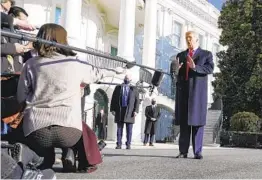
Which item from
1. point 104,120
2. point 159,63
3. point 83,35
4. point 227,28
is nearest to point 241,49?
point 227,28

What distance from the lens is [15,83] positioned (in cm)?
499

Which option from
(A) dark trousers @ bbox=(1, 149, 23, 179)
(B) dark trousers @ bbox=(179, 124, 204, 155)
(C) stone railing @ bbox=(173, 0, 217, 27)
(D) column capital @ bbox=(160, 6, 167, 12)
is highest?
(C) stone railing @ bbox=(173, 0, 217, 27)

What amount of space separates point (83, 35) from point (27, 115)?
26161 millimetres

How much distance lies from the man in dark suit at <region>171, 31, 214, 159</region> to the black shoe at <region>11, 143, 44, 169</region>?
379 cm

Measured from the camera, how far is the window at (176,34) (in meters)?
37.5

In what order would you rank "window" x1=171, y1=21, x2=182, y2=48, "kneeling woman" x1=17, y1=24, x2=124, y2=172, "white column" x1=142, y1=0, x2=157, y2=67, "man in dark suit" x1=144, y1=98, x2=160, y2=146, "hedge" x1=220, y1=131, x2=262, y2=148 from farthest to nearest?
"window" x1=171, y1=21, x2=182, y2=48 < "white column" x1=142, y1=0, x2=157, y2=67 < "hedge" x1=220, y1=131, x2=262, y2=148 < "man in dark suit" x1=144, y1=98, x2=160, y2=146 < "kneeling woman" x1=17, y1=24, x2=124, y2=172

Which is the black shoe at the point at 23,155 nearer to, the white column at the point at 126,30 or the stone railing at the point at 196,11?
the white column at the point at 126,30

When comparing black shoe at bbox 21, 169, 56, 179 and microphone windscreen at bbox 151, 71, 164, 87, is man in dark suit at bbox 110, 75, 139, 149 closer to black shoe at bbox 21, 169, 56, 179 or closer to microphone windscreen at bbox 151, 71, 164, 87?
microphone windscreen at bbox 151, 71, 164, 87

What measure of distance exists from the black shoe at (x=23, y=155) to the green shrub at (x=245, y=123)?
24.9 m

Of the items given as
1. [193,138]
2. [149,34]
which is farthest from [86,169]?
Result: [149,34]

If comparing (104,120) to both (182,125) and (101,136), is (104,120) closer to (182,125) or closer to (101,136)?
(101,136)

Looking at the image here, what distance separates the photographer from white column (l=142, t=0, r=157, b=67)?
2895 cm

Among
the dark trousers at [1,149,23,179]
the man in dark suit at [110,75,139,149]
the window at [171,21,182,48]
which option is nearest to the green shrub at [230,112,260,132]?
the window at [171,21,182,48]

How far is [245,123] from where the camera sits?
28.6 meters
